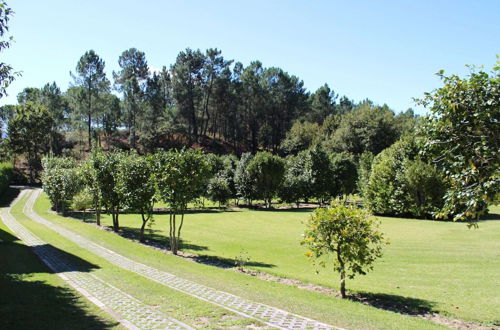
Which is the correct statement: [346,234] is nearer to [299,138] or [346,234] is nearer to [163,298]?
[163,298]

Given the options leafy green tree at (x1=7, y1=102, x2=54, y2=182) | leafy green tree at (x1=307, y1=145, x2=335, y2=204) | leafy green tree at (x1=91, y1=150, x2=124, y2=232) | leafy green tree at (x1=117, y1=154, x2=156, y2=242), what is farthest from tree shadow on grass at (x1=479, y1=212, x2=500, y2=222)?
A: leafy green tree at (x1=7, y1=102, x2=54, y2=182)

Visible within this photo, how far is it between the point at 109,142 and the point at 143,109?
15.8m

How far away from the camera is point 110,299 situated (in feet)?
34.5

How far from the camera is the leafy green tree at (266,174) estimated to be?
54.5 m

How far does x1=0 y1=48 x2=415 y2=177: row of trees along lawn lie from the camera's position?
76.6 m

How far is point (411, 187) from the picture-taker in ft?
145

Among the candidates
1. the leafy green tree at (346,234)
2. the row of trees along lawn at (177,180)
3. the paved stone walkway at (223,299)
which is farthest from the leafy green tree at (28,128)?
the leafy green tree at (346,234)

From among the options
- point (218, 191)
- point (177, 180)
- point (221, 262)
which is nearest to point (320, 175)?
point (218, 191)

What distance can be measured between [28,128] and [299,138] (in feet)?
195

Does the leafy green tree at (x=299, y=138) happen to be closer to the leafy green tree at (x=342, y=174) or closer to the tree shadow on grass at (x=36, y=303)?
the leafy green tree at (x=342, y=174)

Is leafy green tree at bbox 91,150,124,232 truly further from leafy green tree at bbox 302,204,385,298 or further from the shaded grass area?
leafy green tree at bbox 302,204,385,298

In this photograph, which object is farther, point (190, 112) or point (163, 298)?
point (190, 112)

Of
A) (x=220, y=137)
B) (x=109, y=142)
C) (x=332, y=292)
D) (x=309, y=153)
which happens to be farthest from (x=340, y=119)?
(x=332, y=292)

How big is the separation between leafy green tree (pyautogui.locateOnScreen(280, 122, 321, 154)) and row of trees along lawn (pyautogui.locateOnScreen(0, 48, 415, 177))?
0.26 meters
